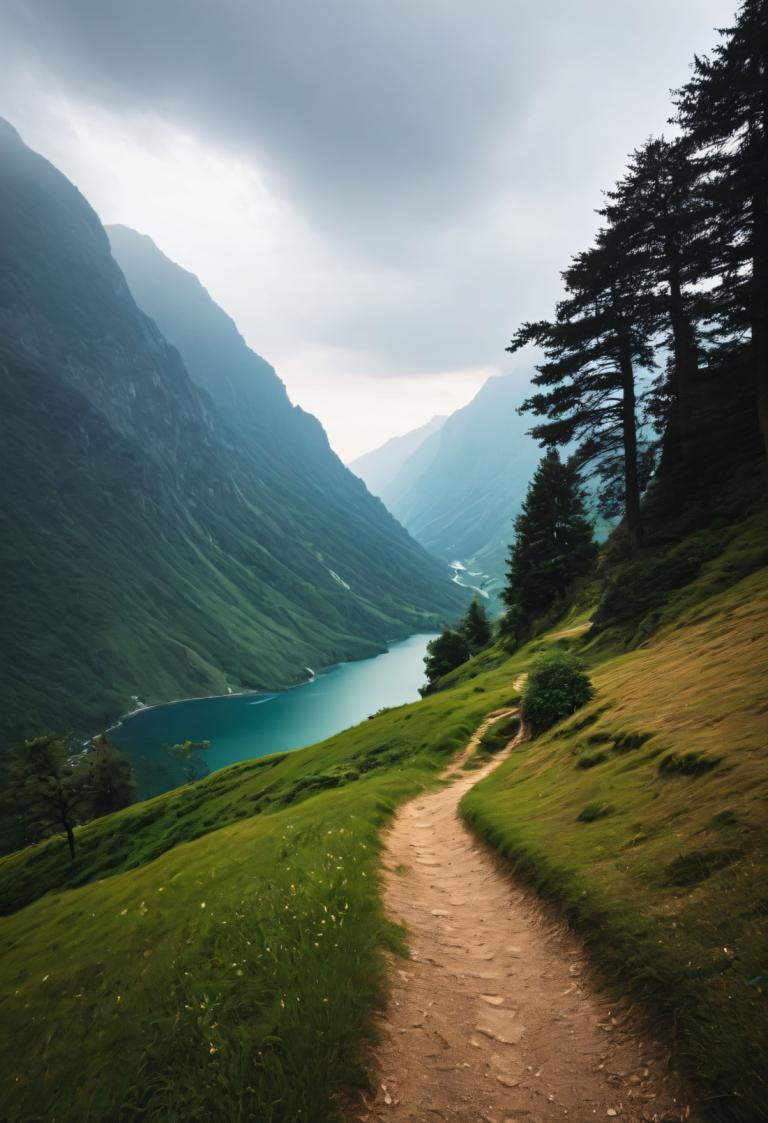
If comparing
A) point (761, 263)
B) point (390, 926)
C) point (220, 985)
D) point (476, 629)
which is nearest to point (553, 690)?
point (390, 926)

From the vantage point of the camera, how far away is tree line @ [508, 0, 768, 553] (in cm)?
2470

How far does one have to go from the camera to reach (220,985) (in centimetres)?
793

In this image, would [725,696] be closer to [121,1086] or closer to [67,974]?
[121,1086]

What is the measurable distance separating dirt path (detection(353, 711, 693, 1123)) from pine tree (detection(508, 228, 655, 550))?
25411 millimetres

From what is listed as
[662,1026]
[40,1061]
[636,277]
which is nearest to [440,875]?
[662,1026]

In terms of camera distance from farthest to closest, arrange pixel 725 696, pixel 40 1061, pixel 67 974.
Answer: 1. pixel 67 974
2. pixel 725 696
3. pixel 40 1061

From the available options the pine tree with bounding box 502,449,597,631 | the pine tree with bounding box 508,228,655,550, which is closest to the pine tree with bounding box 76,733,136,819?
the pine tree with bounding box 502,449,597,631

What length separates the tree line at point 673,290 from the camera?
24.7 m

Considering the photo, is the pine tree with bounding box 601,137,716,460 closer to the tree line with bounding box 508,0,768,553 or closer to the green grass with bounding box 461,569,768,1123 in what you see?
the tree line with bounding box 508,0,768,553

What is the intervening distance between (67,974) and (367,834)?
10.5 metres

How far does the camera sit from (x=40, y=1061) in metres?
9.96

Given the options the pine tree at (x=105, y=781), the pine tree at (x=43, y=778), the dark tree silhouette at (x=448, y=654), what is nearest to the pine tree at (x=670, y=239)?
the dark tree silhouette at (x=448, y=654)

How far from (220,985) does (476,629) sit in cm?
7674

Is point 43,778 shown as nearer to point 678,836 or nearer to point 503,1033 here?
point 503,1033
